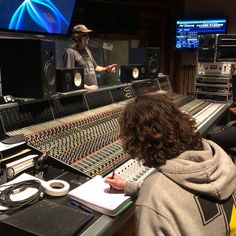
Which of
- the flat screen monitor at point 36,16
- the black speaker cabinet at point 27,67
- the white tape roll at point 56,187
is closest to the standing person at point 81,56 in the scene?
the flat screen monitor at point 36,16

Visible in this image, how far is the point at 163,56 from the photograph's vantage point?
6508 mm

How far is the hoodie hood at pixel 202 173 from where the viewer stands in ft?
3.37

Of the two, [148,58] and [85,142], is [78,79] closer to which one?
[85,142]

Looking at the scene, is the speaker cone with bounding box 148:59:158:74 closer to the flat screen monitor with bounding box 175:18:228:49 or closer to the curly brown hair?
the curly brown hair

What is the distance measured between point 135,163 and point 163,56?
Answer: 17.0ft

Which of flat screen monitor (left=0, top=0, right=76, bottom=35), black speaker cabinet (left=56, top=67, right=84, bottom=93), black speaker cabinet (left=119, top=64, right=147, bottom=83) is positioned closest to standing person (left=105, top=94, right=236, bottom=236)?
black speaker cabinet (left=56, top=67, right=84, bottom=93)

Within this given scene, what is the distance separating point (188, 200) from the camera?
1.02 m

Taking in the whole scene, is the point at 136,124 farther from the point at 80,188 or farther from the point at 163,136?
the point at 80,188

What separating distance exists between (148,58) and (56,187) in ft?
7.28

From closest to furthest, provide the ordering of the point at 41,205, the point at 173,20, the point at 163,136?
the point at 163,136 < the point at 41,205 < the point at 173,20

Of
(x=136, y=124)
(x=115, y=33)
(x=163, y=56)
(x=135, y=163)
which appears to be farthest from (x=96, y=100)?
(x=163, y=56)

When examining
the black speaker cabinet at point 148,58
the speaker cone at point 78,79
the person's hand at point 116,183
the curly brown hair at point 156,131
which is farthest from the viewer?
the black speaker cabinet at point 148,58

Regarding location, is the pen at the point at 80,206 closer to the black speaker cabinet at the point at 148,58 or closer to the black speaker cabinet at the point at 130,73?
the black speaker cabinet at the point at 130,73

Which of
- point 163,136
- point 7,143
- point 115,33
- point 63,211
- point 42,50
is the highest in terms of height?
point 115,33
